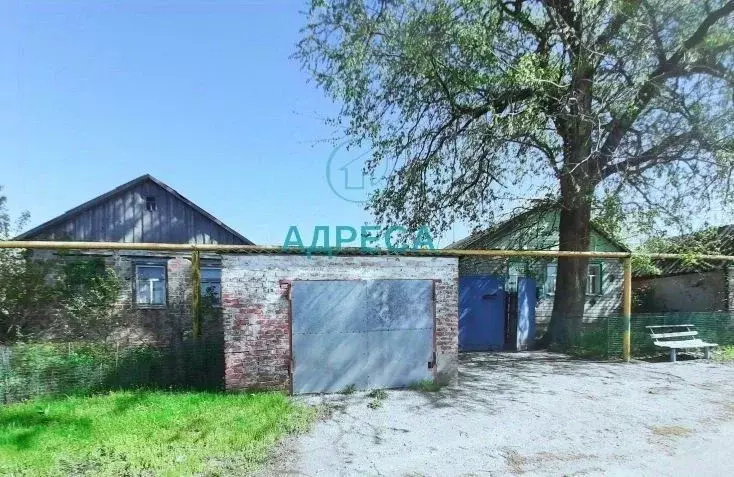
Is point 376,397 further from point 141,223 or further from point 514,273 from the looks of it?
point 141,223

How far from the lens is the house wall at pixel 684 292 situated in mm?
15609

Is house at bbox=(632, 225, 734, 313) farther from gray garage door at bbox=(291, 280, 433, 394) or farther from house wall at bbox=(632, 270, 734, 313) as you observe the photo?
gray garage door at bbox=(291, 280, 433, 394)

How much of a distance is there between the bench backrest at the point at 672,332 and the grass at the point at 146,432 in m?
8.39

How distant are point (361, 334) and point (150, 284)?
910cm

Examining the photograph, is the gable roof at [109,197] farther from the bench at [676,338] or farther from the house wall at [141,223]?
the bench at [676,338]

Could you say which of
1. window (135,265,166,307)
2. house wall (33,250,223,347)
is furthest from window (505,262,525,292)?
window (135,265,166,307)

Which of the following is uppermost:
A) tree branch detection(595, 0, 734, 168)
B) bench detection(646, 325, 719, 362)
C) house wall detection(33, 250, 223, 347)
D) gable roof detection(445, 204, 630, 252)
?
tree branch detection(595, 0, 734, 168)

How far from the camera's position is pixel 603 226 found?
40.4 ft

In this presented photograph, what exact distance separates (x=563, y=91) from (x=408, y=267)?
18.9 ft

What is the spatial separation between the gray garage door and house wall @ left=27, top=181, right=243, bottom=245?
388 inches

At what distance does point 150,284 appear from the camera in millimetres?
13750

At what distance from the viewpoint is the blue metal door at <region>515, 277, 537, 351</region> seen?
13094 mm

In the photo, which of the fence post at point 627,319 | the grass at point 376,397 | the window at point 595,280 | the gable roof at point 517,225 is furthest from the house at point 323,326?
the window at point 595,280

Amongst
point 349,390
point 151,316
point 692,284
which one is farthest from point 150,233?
point 692,284
